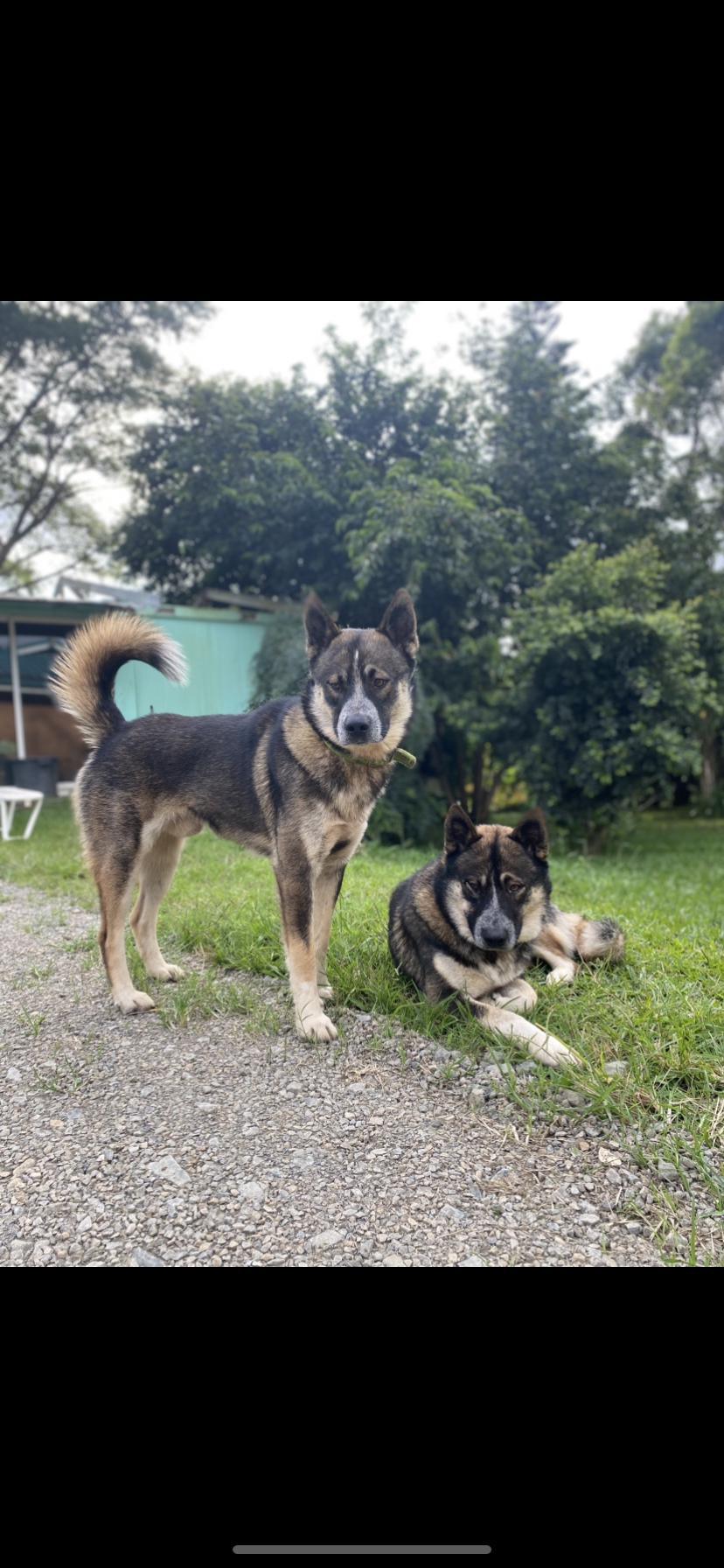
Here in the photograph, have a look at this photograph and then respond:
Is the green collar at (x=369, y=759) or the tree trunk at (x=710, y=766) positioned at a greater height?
the green collar at (x=369, y=759)

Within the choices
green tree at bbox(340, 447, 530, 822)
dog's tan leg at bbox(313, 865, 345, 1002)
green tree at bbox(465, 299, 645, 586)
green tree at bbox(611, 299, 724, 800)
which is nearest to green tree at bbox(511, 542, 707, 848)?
green tree at bbox(340, 447, 530, 822)

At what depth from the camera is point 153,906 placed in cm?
246

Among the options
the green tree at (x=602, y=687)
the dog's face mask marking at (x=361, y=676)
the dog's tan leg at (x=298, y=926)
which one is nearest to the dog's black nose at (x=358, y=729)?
the dog's face mask marking at (x=361, y=676)

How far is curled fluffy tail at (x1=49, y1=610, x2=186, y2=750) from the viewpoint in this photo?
2238mm

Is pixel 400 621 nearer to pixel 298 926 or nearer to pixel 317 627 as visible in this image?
pixel 317 627

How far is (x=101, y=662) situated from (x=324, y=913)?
3.31 ft

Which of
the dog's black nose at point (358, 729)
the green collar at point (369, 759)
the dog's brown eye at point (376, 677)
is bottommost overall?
the green collar at point (369, 759)

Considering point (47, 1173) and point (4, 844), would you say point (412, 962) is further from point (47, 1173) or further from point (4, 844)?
point (4, 844)

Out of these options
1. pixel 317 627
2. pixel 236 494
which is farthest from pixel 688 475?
pixel 317 627

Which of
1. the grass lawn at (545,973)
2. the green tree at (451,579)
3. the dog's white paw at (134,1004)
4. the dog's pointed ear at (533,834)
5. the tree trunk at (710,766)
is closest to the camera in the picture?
the grass lawn at (545,973)

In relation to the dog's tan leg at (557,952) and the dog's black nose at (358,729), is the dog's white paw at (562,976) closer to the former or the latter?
the dog's tan leg at (557,952)

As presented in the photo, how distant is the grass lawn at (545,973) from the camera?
5.75 feet

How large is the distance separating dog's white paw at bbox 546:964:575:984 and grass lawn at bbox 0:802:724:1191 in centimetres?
3
